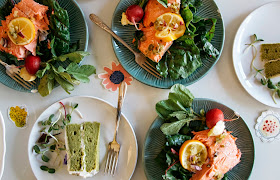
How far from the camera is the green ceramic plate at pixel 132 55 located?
1.95m

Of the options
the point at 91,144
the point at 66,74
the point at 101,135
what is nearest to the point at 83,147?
the point at 91,144

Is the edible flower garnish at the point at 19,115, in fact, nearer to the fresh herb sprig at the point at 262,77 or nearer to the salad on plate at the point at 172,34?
the salad on plate at the point at 172,34

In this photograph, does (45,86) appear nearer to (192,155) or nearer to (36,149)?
(36,149)

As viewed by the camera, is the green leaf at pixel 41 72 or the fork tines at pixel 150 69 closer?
the green leaf at pixel 41 72

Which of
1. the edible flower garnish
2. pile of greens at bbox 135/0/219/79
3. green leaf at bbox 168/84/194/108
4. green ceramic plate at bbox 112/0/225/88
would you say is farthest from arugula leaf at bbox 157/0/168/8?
the edible flower garnish

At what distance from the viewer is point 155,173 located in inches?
76.4

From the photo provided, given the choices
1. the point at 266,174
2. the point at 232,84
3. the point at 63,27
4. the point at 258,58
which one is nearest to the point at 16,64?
the point at 63,27

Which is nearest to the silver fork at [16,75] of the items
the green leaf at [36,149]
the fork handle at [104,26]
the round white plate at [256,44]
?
the green leaf at [36,149]

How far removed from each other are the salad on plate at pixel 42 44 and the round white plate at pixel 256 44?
3.78 feet

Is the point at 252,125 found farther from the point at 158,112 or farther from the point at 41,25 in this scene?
the point at 41,25

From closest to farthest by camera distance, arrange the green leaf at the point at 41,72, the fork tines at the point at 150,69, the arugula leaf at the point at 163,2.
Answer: the arugula leaf at the point at 163,2, the green leaf at the point at 41,72, the fork tines at the point at 150,69

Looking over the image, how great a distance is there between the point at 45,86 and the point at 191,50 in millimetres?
1126

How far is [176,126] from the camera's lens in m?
1.86

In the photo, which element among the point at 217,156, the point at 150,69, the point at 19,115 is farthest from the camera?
the point at 19,115
